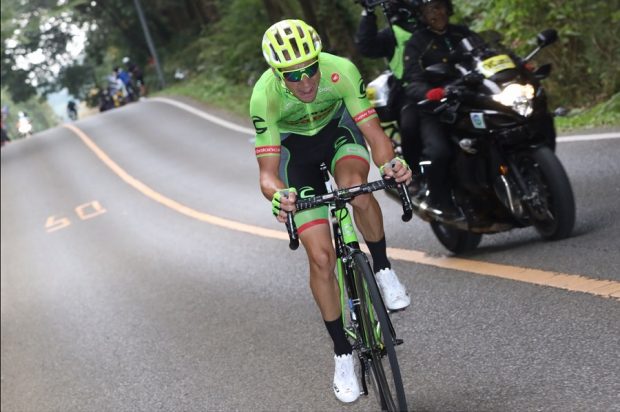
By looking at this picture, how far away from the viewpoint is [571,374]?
4.70m

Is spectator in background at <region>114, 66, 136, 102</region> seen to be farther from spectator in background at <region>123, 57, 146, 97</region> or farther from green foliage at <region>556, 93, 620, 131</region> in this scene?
green foliage at <region>556, 93, 620, 131</region>

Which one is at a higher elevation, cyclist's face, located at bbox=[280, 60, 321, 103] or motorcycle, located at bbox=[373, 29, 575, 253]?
cyclist's face, located at bbox=[280, 60, 321, 103]

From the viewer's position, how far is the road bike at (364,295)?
437 centimetres

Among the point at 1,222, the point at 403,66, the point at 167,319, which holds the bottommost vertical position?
the point at 1,222

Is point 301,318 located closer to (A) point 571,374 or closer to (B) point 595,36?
(A) point 571,374

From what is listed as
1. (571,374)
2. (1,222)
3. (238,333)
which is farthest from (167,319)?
(1,222)

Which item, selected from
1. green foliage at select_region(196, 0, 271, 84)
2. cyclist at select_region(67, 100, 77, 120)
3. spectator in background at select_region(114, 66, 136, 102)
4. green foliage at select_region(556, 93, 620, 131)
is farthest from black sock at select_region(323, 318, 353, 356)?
cyclist at select_region(67, 100, 77, 120)

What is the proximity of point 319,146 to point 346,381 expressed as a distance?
144 cm

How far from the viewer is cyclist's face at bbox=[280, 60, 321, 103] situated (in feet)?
15.2

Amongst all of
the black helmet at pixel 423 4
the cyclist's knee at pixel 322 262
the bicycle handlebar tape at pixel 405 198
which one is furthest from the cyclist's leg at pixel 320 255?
the black helmet at pixel 423 4

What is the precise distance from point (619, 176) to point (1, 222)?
1596 cm

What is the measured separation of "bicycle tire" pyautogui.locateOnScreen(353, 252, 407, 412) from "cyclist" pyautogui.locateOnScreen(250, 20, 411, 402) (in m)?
0.27

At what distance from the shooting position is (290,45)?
4578 mm

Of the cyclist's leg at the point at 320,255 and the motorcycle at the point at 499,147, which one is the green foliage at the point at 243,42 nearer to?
the motorcycle at the point at 499,147
